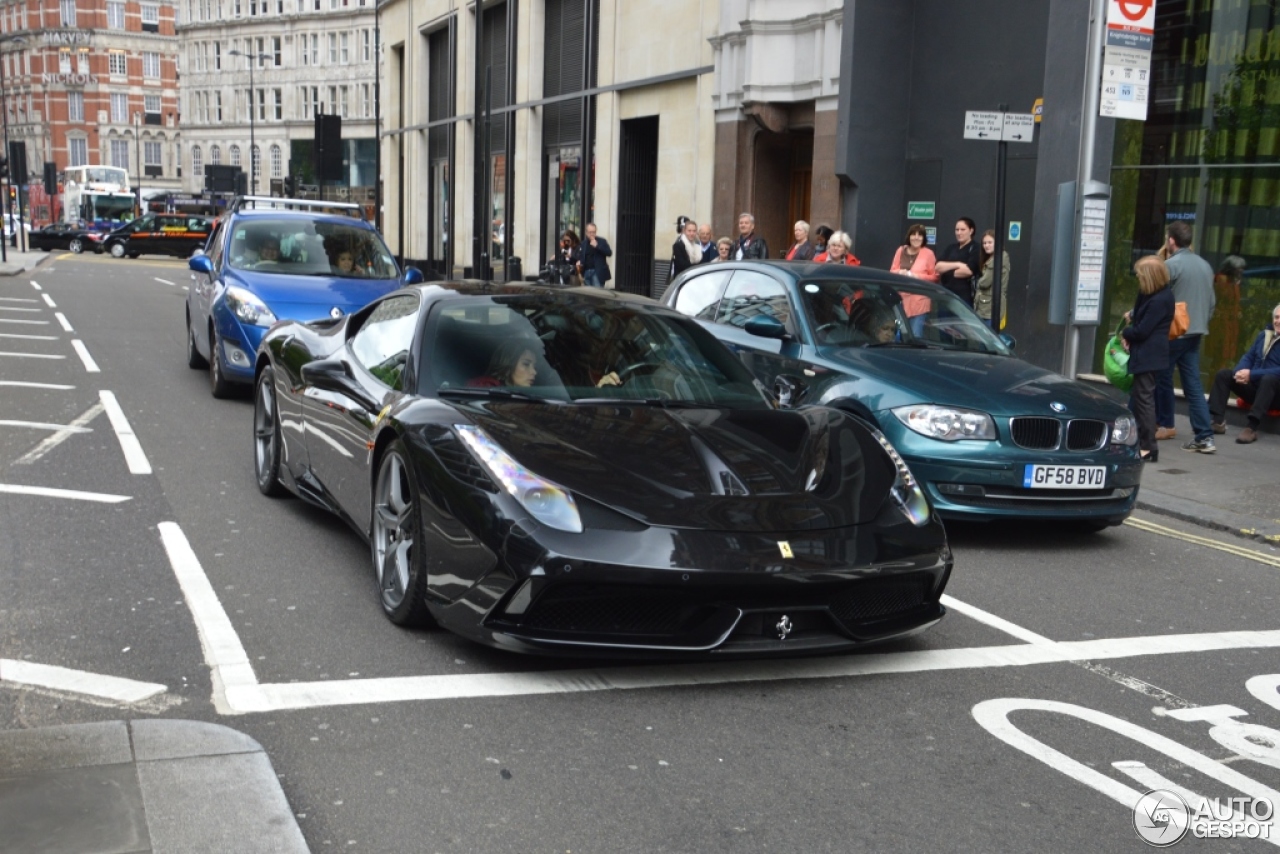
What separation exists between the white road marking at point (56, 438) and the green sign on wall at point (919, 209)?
36.7 feet

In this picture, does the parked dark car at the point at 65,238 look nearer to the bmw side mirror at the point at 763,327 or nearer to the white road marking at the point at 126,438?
the white road marking at the point at 126,438

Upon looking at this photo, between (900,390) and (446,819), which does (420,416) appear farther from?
(900,390)

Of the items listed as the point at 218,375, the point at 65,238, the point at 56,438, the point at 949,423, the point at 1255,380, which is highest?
the point at 949,423

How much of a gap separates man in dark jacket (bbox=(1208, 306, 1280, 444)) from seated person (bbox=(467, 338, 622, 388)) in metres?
8.25

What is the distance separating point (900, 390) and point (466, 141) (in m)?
31.2

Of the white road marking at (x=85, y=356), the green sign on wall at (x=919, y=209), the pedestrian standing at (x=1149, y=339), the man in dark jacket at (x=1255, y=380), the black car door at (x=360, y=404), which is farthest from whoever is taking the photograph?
the green sign on wall at (x=919, y=209)

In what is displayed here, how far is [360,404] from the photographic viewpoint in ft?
20.0

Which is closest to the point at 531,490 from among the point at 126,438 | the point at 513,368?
the point at 513,368

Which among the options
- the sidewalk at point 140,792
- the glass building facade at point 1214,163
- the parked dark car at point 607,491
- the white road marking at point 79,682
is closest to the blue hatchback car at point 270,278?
the parked dark car at point 607,491

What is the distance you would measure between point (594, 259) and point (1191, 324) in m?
12.6

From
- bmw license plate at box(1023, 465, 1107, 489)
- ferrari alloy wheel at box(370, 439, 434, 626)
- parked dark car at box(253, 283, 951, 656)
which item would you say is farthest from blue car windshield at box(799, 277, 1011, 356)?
ferrari alloy wheel at box(370, 439, 434, 626)

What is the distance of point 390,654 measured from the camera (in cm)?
504

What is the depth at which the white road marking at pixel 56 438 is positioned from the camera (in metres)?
8.94

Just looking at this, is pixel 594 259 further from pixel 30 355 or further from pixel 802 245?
pixel 30 355
